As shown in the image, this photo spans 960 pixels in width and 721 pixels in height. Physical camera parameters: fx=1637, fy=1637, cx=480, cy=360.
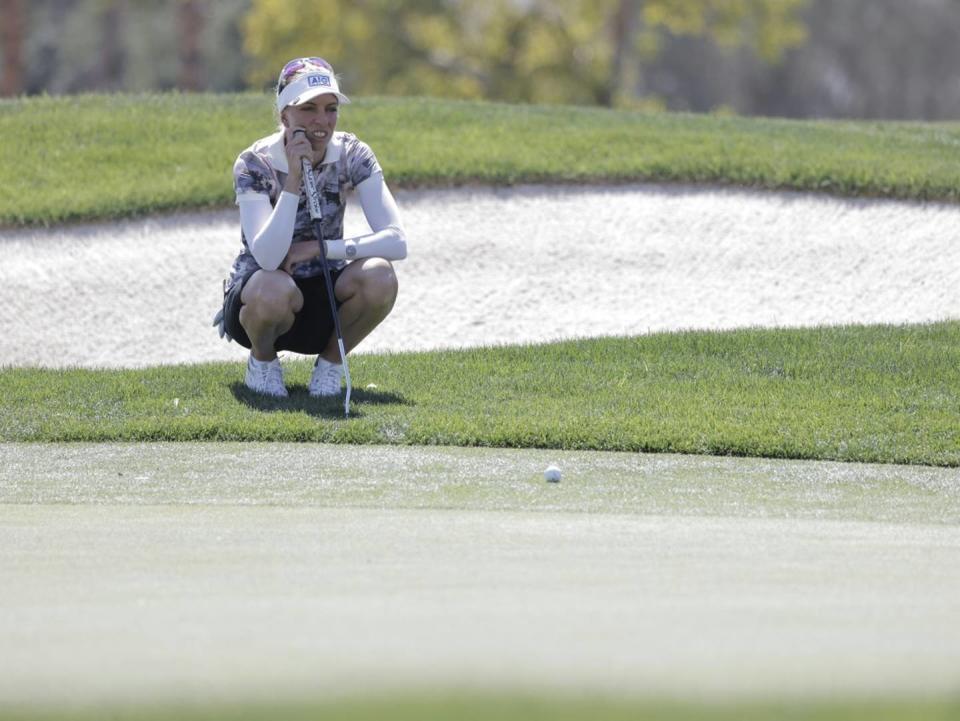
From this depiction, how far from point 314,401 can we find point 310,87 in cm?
182

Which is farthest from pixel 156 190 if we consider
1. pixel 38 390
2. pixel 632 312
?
pixel 38 390

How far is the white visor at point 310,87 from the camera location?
8180 mm

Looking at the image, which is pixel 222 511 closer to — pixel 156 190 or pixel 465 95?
pixel 156 190

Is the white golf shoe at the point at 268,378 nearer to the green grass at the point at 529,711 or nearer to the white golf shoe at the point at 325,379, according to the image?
the white golf shoe at the point at 325,379

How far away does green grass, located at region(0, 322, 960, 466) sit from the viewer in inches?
329

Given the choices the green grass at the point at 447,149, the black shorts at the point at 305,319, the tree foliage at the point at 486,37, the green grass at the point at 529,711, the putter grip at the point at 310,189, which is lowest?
the green grass at the point at 529,711

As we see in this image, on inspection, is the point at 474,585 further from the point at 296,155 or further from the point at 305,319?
the point at 305,319

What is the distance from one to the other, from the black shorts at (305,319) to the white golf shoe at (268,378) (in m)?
0.14

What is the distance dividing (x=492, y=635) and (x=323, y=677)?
20.5 inches

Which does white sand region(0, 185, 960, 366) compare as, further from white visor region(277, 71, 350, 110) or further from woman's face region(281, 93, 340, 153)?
white visor region(277, 71, 350, 110)

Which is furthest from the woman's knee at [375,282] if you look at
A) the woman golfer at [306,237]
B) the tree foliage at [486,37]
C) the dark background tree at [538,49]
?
the tree foliage at [486,37]

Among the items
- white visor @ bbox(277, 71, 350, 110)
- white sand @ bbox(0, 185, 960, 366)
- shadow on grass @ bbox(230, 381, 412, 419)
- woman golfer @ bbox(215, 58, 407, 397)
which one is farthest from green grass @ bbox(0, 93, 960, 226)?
white visor @ bbox(277, 71, 350, 110)

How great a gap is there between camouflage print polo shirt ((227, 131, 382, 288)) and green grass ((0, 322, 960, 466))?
84 cm

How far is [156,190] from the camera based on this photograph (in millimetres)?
16281
